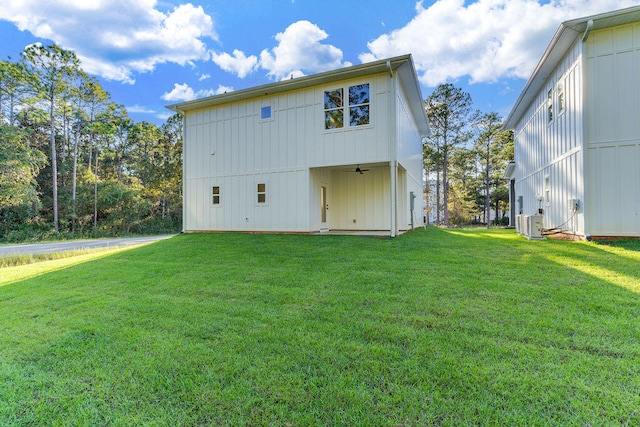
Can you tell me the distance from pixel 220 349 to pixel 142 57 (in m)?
22.3

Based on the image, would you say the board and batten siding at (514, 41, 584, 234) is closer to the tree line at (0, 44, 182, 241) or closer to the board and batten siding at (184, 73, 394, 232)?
the board and batten siding at (184, 73, 394, 232)

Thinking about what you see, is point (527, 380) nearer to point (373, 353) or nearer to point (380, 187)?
point (373, 353)

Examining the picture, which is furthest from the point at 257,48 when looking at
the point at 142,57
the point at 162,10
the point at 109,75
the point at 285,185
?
Answer: the point at 109,75

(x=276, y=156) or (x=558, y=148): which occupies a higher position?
(x=276, y=156)

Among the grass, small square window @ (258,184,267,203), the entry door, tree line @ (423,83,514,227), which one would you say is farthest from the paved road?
tree line @ (423,83,514,227)

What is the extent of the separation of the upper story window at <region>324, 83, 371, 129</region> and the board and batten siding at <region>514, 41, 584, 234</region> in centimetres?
542

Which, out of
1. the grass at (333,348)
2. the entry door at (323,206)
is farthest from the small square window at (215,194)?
the grass at (333,348)

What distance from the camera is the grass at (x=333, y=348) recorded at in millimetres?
1717

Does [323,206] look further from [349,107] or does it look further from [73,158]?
[73,158]

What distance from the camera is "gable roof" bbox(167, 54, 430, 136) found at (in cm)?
842

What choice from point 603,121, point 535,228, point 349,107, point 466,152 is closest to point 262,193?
point 349,107

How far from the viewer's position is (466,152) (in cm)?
2575

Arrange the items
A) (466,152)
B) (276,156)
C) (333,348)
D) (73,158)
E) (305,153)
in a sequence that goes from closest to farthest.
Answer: (333,348)
(305,153)
(276,156)
(73,158)
(466,152)

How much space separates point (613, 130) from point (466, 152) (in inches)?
776
